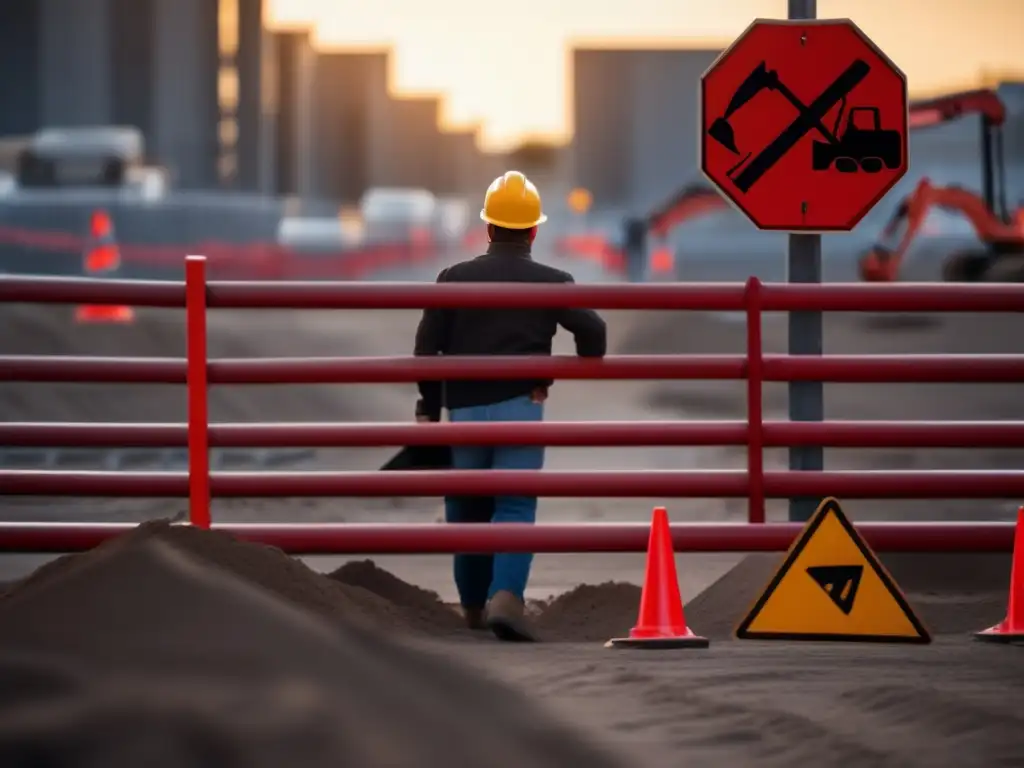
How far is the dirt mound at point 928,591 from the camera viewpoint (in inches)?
329

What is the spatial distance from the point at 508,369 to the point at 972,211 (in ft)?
88.2

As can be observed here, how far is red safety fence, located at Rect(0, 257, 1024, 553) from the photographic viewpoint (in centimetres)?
823

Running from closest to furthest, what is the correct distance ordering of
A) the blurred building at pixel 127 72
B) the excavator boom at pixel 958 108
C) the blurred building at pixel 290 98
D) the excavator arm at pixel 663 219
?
the excavator boom at pixel 958 108 < the excavator arm at pixel 663 219 < the blurred building at pixel 127 72 < the blurred building at pixel 290 98

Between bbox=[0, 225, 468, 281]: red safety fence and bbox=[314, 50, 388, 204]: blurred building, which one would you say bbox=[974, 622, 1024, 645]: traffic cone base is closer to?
bbox=[0, 225, 468, 281]: red safety fence

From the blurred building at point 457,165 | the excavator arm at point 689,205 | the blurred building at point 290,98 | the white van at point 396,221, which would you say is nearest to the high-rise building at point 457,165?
the blurred building at point 457,165

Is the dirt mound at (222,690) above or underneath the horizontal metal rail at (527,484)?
underneath

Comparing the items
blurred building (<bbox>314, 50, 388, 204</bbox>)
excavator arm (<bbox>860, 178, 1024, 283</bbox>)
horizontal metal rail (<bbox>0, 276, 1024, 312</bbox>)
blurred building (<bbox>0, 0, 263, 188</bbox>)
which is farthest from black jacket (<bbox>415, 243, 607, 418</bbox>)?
blurred building (<bbox>314, 50, 388, 204</bbox>)

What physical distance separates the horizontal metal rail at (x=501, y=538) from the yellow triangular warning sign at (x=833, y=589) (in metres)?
0.76

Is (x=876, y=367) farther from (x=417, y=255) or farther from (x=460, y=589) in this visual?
(x=417, y=255)

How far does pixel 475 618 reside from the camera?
8.64m

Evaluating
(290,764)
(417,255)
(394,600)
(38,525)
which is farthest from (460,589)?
(417,255)

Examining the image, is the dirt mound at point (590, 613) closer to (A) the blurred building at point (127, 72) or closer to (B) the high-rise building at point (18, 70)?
(A) the blurred building at point (127, 72)

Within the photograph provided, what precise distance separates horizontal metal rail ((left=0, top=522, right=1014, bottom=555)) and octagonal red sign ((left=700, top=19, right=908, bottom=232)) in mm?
1348

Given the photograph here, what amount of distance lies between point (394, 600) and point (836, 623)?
7.08 ft
